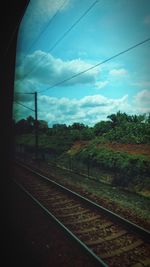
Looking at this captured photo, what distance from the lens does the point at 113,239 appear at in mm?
6480

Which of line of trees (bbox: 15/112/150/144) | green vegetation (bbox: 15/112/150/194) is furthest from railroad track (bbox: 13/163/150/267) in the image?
line of trees (bbox: 15/112/150/144)

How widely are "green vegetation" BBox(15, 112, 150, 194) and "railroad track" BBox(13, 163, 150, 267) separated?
12.3 ft

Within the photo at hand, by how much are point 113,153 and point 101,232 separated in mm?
11684

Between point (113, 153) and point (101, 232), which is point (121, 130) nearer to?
point (113, 153)

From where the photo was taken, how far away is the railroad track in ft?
18.1

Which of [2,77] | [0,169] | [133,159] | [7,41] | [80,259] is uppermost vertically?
[7,41]

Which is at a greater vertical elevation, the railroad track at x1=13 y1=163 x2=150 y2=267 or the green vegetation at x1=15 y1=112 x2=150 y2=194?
the green vegetation at x1=15 y1=112 x2=150 y2=194

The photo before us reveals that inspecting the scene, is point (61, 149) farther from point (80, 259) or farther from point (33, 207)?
point (80, 259)

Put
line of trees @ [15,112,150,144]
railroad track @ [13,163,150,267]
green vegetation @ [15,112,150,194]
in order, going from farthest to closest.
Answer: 1. line of trees @ [15,112,150,144]
2. green vegetation @ [15,112,150,194]
3. railroad track @ [13,163,150,267]

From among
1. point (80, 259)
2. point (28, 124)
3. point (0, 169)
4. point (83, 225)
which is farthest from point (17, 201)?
point (28, 124)

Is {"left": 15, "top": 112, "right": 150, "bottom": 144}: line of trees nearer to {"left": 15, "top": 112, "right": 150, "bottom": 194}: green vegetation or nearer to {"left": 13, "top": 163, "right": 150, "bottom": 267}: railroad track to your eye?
{"left": 15, "top": 112, "right": 150, "bottom": 194}: green vegetation

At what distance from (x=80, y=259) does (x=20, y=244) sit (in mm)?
1708

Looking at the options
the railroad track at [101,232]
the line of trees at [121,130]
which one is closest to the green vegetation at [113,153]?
the line of trees at [121,130]

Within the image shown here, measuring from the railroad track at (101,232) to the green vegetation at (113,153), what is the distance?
12.3 ft
